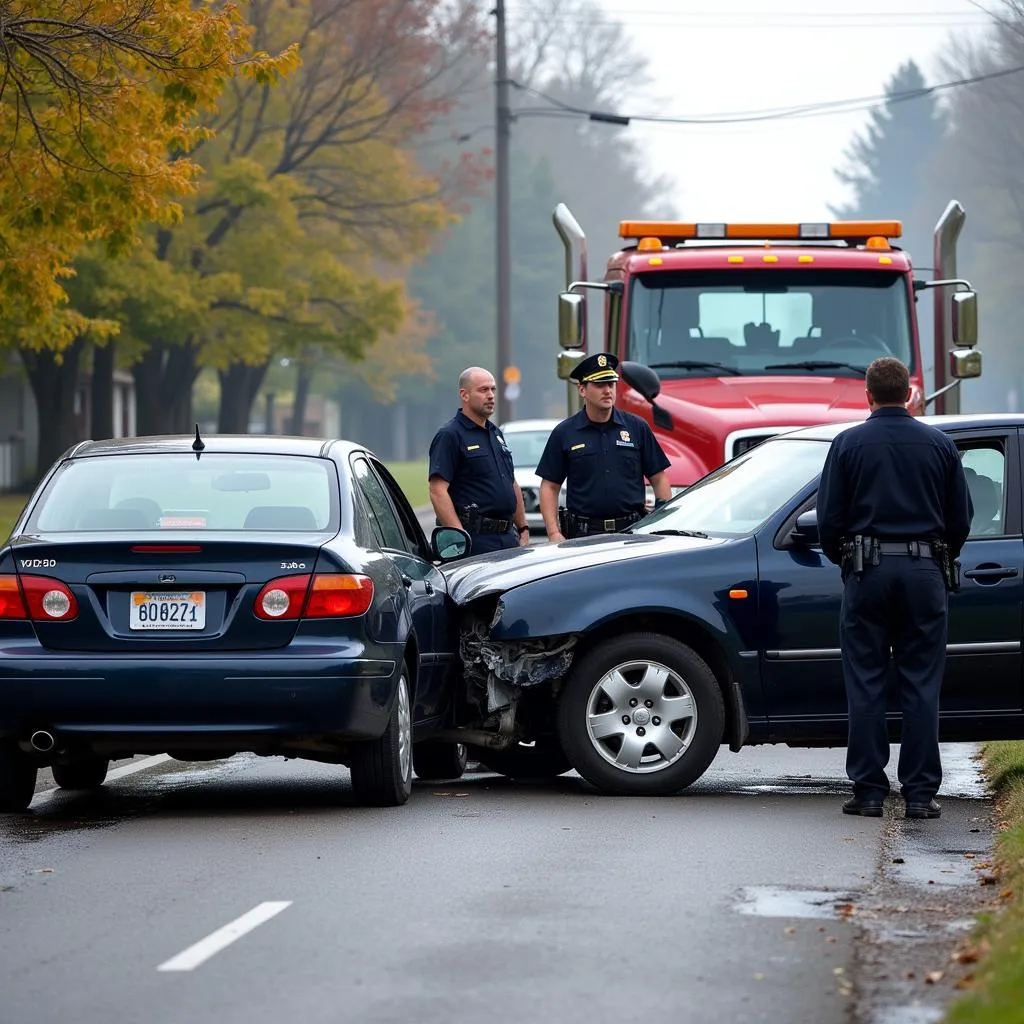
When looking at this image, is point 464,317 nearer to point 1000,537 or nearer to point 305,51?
point 305,51

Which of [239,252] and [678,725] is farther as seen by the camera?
[239,252]

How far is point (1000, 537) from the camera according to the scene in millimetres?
10242

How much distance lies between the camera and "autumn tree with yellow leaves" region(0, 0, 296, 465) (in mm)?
15305

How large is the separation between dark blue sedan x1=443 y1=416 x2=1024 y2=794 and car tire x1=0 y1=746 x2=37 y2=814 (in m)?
2.05

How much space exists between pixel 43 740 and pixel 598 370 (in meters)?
4.65

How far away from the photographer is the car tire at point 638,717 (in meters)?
10.0

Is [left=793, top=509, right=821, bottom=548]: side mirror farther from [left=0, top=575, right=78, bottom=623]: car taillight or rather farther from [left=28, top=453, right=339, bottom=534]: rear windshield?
[left=0, top=575, right=78, bottom=623]: car taillight

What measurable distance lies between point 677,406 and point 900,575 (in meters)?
6.23

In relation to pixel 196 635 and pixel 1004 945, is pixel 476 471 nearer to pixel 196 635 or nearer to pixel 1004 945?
pixel 196 635

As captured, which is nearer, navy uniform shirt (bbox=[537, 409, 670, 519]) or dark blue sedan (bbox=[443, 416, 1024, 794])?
dark blue sedan (bbox=[443, 416, 1024, 794])

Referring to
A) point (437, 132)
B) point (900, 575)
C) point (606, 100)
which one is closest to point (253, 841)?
point (900, 575)

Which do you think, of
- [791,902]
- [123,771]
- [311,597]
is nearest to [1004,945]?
[791,902]

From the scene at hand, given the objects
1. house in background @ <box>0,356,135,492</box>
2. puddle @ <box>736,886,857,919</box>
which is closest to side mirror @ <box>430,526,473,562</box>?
puddle @ <box>736,886,857,919</box>

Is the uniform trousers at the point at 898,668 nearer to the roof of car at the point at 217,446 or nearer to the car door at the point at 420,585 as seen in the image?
the car door at the point at 420,585
